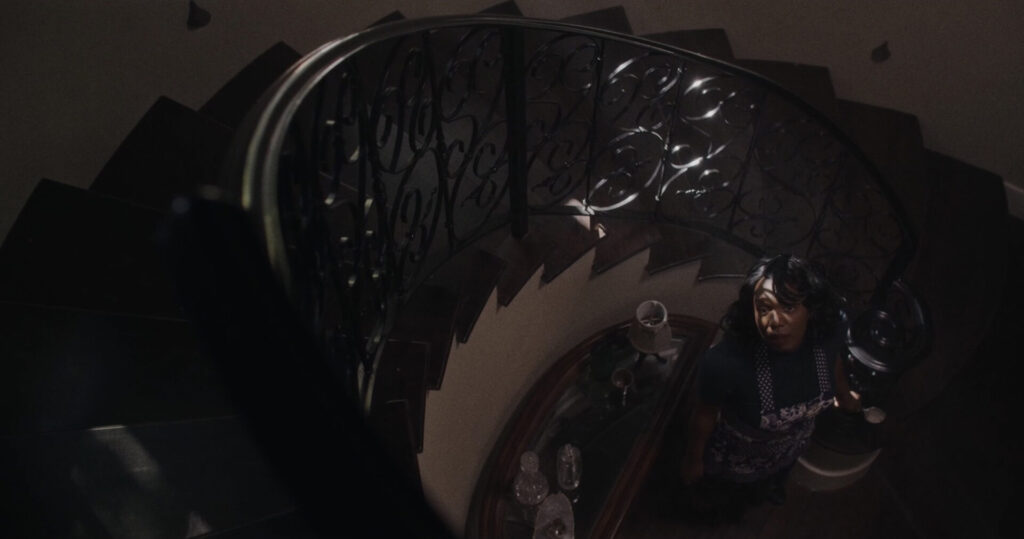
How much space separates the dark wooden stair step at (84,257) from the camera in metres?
2.05

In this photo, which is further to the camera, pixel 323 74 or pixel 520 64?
pixel 520 64

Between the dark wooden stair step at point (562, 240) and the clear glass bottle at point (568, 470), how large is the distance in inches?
32.3

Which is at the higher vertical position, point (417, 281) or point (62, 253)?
point (62, 253)

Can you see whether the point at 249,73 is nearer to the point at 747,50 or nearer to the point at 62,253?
the point at 62,253

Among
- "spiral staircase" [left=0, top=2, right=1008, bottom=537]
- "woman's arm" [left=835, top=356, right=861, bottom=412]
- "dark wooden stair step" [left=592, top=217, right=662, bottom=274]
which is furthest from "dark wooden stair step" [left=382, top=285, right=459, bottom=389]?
"woman's arm" [left=835, top=356, right=861, bottom=412]

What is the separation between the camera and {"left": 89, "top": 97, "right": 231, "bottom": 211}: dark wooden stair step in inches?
94.3

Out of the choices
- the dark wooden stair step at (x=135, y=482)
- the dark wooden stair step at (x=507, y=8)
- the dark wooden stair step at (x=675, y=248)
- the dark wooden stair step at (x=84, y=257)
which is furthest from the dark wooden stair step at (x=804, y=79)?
the dark wooden stair step at (x=135, y=482)

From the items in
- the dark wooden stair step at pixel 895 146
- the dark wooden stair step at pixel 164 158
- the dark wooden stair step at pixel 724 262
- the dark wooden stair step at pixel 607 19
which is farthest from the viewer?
the dark wooden stair step at pixel 607 19

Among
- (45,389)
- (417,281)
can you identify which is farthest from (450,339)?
Result: (45,389)

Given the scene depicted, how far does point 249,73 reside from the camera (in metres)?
2.94

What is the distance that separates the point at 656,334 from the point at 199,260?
2.52 metres

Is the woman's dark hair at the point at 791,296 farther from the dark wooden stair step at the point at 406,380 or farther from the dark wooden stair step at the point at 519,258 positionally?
the dark wooden stair step at the point at 406,380

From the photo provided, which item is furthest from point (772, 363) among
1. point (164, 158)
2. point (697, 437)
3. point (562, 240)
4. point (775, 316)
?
point (164, 158)

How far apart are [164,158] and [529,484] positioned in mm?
1953
